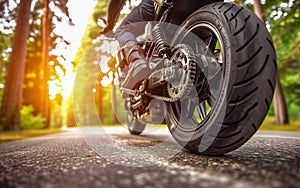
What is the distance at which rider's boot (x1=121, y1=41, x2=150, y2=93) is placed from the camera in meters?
2.01

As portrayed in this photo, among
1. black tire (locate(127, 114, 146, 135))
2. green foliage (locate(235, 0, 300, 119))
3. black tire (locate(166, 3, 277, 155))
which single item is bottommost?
black tire (locate(127, 114, 146, 135))

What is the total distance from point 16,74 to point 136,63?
6688mm

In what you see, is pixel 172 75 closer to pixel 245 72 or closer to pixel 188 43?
pixel 188 43

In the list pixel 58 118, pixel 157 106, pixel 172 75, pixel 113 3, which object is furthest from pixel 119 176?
pixel 58 118

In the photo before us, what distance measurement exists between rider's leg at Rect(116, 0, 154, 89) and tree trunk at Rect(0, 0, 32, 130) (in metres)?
6.06

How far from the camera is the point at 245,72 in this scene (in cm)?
121

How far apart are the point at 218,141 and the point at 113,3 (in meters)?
1.65

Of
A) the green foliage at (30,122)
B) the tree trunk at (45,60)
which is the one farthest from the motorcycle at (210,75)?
the tree trunk at (45,60)

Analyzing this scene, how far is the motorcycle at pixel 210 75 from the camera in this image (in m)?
1.21

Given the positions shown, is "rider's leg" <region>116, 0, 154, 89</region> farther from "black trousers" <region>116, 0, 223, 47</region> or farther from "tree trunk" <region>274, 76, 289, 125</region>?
"tree trunk" <region>274, 76, 289, 125</region>

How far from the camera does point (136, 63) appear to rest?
6.67 ft

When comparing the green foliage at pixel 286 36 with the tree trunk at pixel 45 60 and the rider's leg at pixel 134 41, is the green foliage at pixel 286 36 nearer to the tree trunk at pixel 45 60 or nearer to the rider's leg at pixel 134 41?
the rider's leg at pixel 134 41

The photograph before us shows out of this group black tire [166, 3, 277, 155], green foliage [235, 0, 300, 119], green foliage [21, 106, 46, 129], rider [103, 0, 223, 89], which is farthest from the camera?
green foliage [21, 106, 46, 129]

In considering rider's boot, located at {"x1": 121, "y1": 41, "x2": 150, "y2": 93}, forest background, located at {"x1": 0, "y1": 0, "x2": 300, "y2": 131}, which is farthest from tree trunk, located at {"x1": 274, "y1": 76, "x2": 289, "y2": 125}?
rider's boot, located at {"x1": 121, "y1": 41, "x2": 150, "y2": 93}
